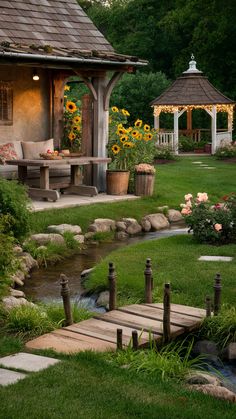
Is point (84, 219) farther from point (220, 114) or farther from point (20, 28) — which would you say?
point (220, 114)

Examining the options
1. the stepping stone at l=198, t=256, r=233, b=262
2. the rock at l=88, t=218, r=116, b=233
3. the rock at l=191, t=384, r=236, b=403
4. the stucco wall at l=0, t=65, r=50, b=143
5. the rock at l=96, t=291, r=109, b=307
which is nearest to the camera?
the rock at l=191, t=384, r=236, b=403

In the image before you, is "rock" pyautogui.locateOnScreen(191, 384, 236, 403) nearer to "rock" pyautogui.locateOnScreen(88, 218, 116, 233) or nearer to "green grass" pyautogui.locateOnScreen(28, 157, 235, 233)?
"green grass" pyautogui.locateOnScreen(28, 157, 235, 233)

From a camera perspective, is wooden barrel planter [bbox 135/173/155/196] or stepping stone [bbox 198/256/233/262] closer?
stepping stone [bbox 198/256/233/262]

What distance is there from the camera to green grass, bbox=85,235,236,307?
9.06 m

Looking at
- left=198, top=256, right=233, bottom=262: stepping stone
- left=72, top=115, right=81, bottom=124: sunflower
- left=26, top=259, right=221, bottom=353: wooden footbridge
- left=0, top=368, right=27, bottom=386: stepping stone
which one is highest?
left=72, top=115, right=81, bottom=124: sunflower

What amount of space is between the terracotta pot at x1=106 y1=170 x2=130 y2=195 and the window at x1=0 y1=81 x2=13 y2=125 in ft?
8.46

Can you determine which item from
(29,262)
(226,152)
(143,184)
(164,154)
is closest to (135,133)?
(143,184)

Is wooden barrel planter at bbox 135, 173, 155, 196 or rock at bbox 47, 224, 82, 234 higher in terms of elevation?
wooden barrel planter at bbox 135, 173, 155, 196

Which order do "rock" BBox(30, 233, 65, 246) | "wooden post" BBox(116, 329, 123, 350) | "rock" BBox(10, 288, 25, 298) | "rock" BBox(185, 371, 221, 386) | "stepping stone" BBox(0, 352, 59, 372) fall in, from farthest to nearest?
1. "rock" BBox(30, 233, 65, 246)
2. "rock" BBox(10, 288, 25, 298)
3. "wooden post" BBox(116, 329, 123, 350)
4. "rock" BBox(185, 371, 221, 386)
5. "stepping stone" BBox(0, 352, 59, 372)

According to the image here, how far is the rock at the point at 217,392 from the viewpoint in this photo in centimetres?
571

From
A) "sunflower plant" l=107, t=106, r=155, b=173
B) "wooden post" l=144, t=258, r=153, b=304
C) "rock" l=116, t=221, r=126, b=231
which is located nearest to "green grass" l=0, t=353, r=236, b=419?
"wooden post" l=144, t=258, r=153, b=304

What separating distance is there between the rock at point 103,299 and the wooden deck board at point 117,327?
3.08 ft

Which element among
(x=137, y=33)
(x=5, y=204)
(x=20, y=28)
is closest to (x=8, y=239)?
(x=5, y=204)

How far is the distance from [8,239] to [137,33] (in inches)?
1355
